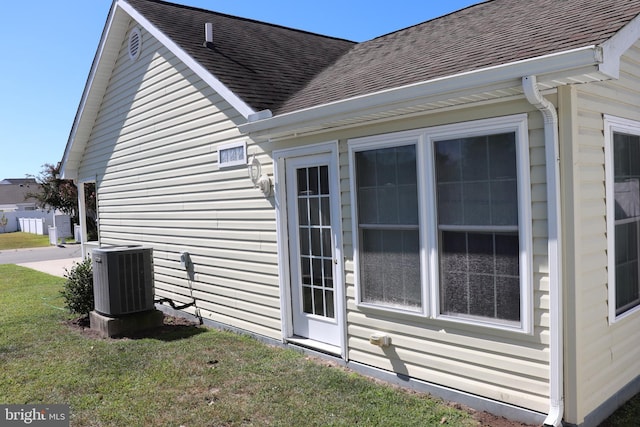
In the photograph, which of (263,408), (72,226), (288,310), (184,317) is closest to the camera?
(263,408)

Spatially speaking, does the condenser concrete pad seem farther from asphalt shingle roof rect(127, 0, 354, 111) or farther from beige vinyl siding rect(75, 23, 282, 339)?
asphalt shingle roof rect(127, 0, 354, 111)

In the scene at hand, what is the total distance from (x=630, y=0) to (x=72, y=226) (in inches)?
1205

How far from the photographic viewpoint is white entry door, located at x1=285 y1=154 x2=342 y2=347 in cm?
546

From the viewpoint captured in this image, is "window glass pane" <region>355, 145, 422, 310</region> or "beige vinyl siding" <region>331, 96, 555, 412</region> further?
"window glass pane" <region>355, 145, 422, 310</region>

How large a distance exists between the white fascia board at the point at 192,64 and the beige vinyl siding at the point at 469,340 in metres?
1.64

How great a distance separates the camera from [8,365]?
5.92 meters

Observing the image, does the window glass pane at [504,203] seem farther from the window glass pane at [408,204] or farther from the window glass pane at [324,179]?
the window glass pane at [324,179]

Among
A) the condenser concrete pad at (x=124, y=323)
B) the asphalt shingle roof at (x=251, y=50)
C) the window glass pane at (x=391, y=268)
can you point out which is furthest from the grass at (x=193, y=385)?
the asphalt shingle roof at (x=251, y=50)

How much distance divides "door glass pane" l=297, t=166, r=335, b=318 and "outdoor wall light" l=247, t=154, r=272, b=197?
1.54ft

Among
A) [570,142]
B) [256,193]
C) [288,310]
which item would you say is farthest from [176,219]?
[570,142]

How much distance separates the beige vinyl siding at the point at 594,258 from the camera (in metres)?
3.73

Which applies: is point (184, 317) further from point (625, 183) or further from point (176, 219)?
point (625, 183)

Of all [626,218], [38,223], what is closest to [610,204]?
[626,218]

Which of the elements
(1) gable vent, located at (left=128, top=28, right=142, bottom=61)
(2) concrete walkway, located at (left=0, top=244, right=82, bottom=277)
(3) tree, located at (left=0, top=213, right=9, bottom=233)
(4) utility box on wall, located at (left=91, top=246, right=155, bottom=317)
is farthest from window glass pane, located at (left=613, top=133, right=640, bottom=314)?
(3) tree, located at (left=0, top=213, right=9, bottom=233)
